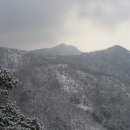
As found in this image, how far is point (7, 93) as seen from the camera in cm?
2511

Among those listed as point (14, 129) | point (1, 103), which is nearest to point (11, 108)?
point (1, 103)

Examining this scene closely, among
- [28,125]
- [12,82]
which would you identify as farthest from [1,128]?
[12,82]

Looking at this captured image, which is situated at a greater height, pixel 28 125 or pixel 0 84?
pixel 0 84

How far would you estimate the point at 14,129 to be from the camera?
2291 cm

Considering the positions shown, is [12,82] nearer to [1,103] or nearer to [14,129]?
A: [1,103]

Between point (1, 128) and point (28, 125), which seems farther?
point (28, 125)

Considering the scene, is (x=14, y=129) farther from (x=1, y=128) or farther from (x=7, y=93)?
(x=7, y=93)

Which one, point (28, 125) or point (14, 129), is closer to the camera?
point (14, 129)

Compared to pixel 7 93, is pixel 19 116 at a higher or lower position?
lower

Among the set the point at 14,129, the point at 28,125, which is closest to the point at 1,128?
the point at 14,129

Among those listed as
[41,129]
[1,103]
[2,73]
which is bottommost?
[41,129]

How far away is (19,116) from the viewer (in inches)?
987

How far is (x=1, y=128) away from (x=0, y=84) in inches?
146

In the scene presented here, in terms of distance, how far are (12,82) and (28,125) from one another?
10.9 ft
